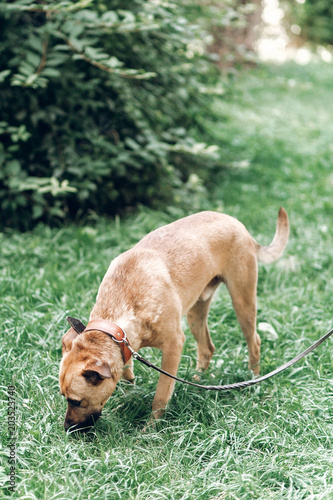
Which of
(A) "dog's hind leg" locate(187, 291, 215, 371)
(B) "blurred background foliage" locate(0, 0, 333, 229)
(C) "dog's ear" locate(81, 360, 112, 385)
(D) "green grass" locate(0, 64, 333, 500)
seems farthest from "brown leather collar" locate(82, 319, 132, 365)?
(B) "blurred background foliage" locate(0, 0, 333, 229)

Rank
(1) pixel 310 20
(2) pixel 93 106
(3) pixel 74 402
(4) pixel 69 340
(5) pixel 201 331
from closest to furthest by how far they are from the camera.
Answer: (3) pixel 74 402 → (4) pixel 69 340 → (5) pixel 201 331 → (2) pixel 93 106 → (1) pixel 310 20

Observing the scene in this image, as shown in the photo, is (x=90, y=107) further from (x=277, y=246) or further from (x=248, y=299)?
(x=248, y=299)

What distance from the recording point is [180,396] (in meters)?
3.59

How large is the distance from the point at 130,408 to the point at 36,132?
3.80 metres

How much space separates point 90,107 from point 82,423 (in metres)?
4.36

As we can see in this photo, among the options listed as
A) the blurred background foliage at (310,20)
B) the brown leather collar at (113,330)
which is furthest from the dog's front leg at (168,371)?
the blurred background foliage at (310,20)

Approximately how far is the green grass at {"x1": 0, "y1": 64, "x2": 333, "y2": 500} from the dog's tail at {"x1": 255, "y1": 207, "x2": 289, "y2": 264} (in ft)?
2.31

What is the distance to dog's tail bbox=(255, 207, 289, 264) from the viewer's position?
407 cm

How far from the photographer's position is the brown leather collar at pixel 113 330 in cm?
299

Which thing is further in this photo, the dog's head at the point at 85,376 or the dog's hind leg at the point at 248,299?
the dog's hind leg at the point at 248,299

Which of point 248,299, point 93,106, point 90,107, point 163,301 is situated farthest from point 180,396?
point 90,107

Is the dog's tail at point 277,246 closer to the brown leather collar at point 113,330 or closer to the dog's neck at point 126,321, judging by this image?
the dog's neck at point 126,321

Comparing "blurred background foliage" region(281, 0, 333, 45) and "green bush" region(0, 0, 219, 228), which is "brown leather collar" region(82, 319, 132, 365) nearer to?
"green bush" region(0, 0, 219, 228)

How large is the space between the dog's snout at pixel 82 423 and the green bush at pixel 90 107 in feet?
9.02
